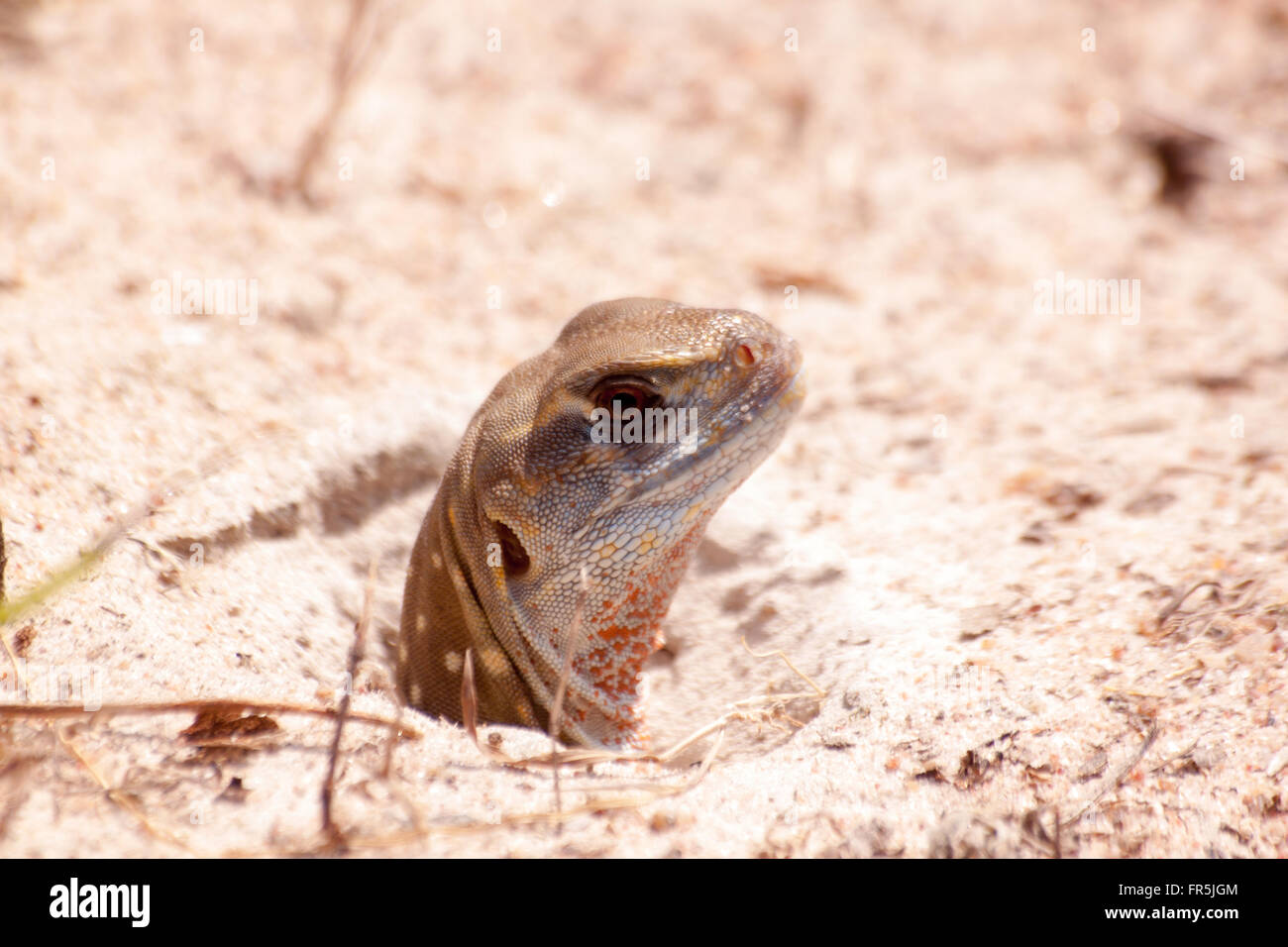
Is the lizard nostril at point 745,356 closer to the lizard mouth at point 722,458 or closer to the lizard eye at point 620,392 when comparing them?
the lizard mouth at point 722,458

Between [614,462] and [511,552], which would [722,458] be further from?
[511,552]

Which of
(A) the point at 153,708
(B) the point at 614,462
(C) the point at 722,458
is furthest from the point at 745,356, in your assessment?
(A) the point at 153,708

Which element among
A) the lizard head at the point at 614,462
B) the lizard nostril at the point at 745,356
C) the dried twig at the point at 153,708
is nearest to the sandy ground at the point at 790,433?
the dried twig at the point at 153,708

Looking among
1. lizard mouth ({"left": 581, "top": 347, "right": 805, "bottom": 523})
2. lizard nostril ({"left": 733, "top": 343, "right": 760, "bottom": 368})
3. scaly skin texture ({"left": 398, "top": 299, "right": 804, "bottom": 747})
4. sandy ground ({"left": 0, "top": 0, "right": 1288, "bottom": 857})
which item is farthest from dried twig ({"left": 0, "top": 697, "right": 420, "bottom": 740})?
lizard nostril ({"left": 733, "top": 343, "right": 760, "bottom": 368})

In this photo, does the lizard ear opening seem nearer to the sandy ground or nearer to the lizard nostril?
the sandy ground
